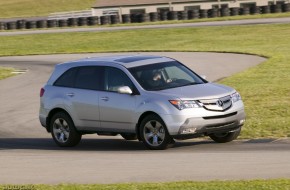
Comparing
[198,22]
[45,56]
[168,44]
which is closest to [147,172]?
[45,56]

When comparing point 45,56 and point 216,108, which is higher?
point 216,108

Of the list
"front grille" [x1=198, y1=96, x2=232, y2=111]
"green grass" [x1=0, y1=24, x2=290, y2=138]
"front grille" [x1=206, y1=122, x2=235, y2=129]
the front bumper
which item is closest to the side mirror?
the front bumper

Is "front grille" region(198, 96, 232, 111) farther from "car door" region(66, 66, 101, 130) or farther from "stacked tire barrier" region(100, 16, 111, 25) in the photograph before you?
"stacked tire barrier" region(100, 16, 111, 25)

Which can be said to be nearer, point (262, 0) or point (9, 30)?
point (9, 30)

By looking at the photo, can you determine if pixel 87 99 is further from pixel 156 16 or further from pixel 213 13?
pixel 156 16

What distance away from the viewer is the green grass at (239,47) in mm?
20109

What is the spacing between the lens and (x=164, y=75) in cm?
1691

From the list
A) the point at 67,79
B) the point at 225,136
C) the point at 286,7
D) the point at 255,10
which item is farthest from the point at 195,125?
the point at 255,10

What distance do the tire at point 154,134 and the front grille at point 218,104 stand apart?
33.5 inches

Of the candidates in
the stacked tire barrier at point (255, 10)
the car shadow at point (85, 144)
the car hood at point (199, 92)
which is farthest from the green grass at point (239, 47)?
the stacked tire barrier at point (255, 10)

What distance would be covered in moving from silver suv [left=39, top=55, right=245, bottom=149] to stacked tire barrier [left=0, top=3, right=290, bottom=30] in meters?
50.1

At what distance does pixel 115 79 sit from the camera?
17000 mm

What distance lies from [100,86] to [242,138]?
301 cm

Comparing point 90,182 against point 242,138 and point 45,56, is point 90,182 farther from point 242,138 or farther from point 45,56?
point 45,56
